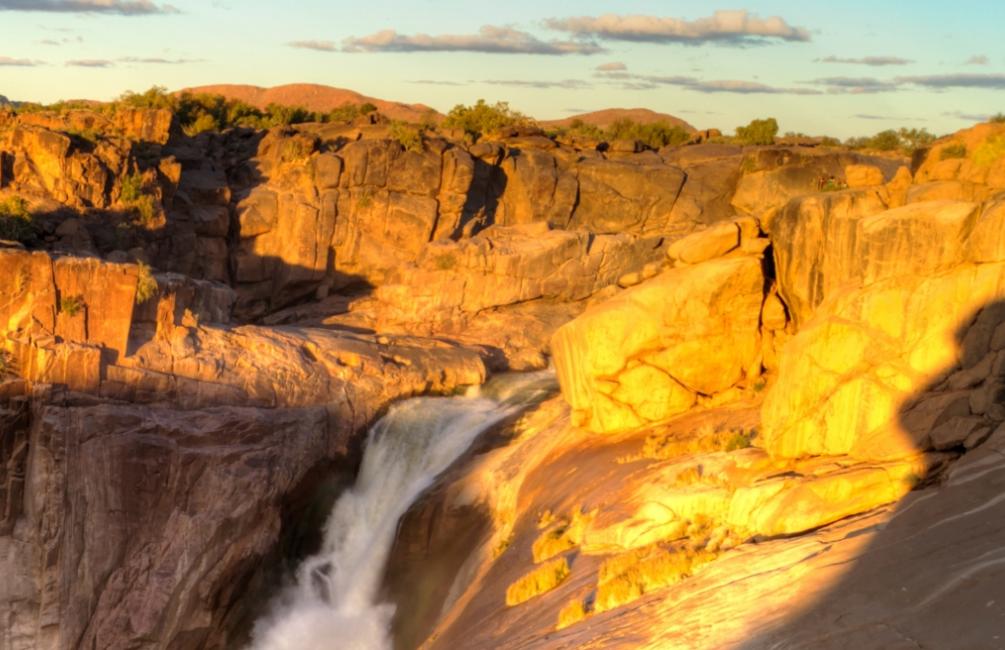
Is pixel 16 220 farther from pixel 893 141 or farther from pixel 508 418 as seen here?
pixel 893 141

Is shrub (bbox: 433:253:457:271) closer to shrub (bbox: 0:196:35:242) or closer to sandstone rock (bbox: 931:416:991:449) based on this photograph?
shrub (bbox: 0:196:35:242)

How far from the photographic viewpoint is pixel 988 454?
1507 centimetres

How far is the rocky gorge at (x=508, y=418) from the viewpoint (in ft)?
51.9

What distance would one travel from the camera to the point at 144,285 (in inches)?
1118

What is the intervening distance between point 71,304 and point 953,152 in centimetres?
1742

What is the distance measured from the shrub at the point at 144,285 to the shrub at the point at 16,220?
30.6ft

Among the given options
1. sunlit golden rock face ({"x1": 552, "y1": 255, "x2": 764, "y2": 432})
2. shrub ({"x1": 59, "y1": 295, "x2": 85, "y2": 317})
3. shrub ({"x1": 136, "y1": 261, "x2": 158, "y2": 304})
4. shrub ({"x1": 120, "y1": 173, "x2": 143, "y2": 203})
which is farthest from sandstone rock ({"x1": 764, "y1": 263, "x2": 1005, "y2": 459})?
shrub ({"x1": 120, "y1": 173, "x2": 143, "y2": 203})

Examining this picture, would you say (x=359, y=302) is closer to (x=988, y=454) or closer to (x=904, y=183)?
(x=904, y=183)

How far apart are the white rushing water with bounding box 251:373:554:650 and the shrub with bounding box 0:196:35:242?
1240 cm

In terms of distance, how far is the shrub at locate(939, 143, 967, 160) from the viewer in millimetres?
20781

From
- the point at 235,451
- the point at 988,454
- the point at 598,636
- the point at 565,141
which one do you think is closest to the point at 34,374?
the point at 235,451

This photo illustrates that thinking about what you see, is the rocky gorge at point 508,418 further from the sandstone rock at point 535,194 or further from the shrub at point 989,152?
the sandstone rock at point 535,194

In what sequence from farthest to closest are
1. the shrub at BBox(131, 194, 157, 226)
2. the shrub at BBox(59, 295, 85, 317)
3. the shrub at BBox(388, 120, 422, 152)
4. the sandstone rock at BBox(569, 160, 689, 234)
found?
the sandstone rock at BBox(569, 160, 689, 234) < the shrub at BBox(388, 120, 422, 152) < the shrub at BBox(131, 194, 157, 226) < the shrub at BBox(59, 295, 85, 317)

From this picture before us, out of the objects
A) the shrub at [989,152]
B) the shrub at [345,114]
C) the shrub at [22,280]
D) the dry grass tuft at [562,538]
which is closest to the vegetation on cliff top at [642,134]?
the shrub at [345,114]
